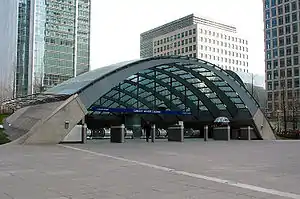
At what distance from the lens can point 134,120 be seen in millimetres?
42125

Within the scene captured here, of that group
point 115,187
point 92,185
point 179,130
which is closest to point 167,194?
point 115,187

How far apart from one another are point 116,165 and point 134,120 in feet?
97.2

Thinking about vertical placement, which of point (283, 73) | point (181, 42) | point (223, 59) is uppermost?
point (181, 42)

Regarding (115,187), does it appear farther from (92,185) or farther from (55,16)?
(55,16)

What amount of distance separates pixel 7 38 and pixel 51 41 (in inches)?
554

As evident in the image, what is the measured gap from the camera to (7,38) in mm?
98125

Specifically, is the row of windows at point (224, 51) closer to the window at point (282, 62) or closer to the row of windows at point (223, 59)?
the row of windows at point (223, 59)

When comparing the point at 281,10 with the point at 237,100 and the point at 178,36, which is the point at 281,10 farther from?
the point at 237,100

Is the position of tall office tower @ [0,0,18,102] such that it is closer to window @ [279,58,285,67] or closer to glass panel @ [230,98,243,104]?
glass panel @ [230,98,243,104]

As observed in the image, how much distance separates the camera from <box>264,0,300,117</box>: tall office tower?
109m

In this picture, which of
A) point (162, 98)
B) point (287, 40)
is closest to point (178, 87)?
point (162, 98)

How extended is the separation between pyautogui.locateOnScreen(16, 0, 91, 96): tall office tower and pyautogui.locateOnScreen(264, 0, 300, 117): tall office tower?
59917 millimetres

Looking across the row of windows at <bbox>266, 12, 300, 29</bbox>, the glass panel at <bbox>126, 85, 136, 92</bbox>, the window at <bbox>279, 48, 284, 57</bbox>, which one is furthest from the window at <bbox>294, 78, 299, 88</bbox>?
the glass panel at <bbox>126, 85, 136, 92</bbox>

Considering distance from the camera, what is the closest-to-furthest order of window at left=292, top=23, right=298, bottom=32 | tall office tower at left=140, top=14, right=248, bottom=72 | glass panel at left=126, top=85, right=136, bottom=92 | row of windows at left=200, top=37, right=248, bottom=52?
glass panel at left=126, top=85, right=136, bottom=92 → window at left=292, top=23, right=298, bottom=32 → tall office tower at left=140, top=14, right=248, bottom=72 → row of windows at left=200, top=37, right=248, bottom=52
